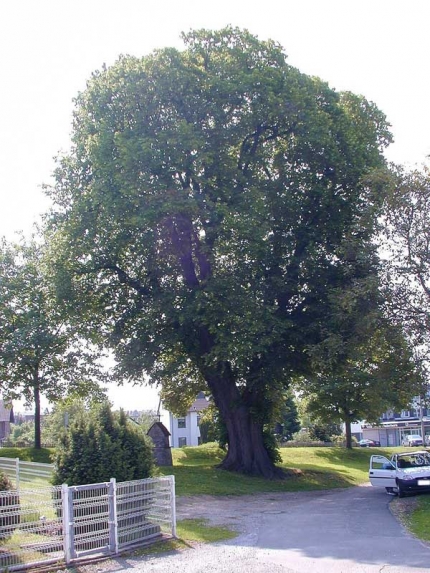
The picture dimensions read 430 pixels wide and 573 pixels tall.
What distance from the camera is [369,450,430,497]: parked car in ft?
74.6

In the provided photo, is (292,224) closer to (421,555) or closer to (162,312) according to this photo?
(162,312)

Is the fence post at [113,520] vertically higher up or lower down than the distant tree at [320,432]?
higher up

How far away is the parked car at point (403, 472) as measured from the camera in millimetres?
22734

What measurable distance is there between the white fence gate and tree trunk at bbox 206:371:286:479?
1696 cm

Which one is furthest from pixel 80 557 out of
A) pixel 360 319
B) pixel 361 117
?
pixel 361 117

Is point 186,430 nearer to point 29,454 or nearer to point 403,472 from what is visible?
point 29,454

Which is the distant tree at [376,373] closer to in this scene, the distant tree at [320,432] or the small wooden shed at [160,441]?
the small wooden shed at [160,441]

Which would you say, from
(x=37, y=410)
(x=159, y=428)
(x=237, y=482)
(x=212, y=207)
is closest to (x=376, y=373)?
(x=237, y=482)

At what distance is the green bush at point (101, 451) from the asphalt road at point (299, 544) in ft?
6.63

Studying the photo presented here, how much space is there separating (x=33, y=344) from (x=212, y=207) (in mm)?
15920

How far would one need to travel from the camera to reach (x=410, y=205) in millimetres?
20922

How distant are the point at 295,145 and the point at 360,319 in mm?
9359

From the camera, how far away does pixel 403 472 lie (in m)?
23.1

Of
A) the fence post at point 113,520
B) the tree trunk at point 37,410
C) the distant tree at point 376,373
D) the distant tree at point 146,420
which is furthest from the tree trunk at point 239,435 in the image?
the fence post at point 113,520
